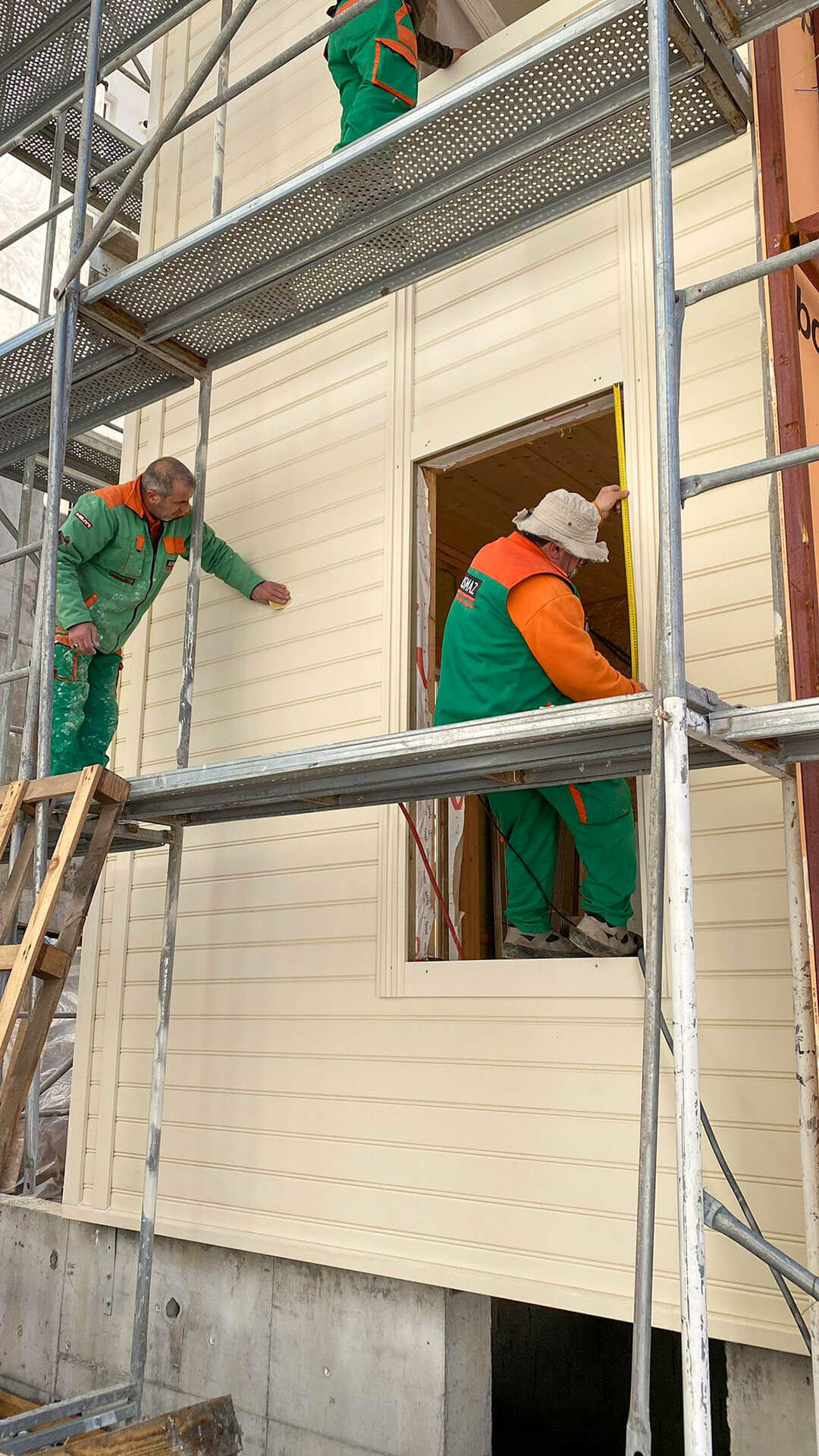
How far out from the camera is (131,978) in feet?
18.4

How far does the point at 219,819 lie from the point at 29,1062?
3.65 ft

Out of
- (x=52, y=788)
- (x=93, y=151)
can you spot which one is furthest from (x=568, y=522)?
(x=93, y=151)

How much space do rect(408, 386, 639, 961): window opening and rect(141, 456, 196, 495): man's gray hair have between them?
3.36 ft

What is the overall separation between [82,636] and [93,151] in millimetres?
4815

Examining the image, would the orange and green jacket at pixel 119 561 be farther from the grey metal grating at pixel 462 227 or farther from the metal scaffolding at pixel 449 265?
the grey metal grating at pixel 462 227

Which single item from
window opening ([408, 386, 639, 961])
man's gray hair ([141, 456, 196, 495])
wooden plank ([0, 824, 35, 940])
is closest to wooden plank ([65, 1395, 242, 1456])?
wooden plank ([0, 824, 35, 940])

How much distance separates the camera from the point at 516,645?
400 cm

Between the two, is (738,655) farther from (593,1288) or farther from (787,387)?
(593,1288)

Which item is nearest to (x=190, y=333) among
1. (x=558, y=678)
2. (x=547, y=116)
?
(x=547, y=116)

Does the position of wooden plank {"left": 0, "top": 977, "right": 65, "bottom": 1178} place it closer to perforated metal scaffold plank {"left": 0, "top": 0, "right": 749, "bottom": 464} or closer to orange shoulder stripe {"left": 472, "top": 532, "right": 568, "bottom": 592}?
orange shoulder stripe {"left": 472, "top": 532, "right": 568, "bottom": 592}

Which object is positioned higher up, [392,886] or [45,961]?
[392,886]

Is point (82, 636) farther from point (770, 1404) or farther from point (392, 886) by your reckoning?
point (770, 1404)

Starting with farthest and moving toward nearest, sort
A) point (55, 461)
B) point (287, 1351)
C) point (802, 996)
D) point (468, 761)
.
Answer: point (287, 1351), point (55, 461), point (468, 761), point (802, 996)

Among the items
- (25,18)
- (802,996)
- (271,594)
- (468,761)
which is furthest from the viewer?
(25,18)
